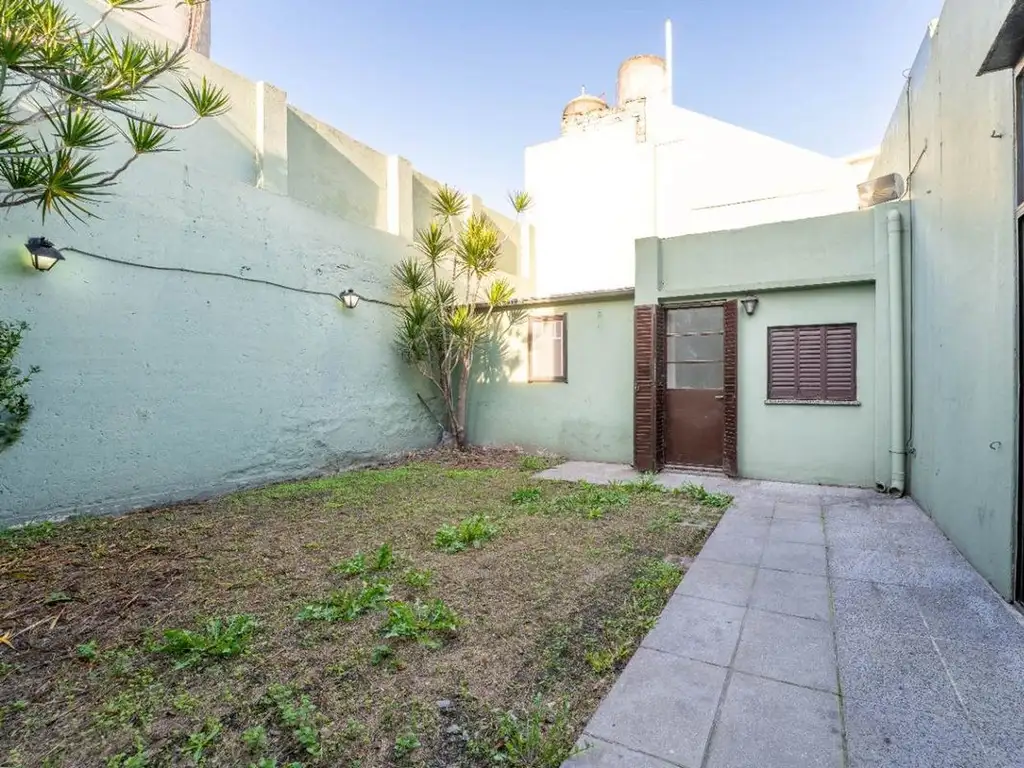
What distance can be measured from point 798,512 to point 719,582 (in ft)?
7.06

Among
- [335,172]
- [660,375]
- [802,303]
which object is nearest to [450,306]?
[335,172]

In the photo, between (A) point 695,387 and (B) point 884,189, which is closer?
(B) point 884,189

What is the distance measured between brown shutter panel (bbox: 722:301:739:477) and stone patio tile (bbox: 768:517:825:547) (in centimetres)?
181

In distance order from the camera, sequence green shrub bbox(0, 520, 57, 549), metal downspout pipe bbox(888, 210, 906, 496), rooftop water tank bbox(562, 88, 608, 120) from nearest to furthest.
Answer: green shrub bbox(0, 520, 57, 549) → metal downspout pipe bbox(888, 210, 906, 496) → rooftop water tank bbox(562, 88, 608, 120)

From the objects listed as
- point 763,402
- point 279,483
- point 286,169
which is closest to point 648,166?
point 763,402

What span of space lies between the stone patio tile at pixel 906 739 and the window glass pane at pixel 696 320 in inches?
207

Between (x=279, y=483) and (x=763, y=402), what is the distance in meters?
6.30

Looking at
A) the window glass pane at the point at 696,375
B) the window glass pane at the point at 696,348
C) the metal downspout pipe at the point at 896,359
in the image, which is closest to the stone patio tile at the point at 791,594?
the metal downspout pipe at the point at 896,359

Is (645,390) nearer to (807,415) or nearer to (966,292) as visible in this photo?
(807,415)

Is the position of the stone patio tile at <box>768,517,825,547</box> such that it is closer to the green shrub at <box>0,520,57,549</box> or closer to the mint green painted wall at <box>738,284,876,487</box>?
the mint green painted wall at <box>738,284,876,487</box>

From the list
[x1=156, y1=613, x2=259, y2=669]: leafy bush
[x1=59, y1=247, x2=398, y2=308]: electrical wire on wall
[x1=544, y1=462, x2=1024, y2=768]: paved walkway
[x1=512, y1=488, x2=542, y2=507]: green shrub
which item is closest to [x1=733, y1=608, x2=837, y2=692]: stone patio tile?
[x1=544, y1=462, x2=1024, y2=768]: paved walkway

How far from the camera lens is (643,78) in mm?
11750

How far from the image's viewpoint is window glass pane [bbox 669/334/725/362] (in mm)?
6590

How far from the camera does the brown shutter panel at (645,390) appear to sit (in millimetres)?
6555
